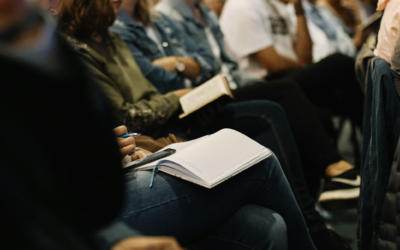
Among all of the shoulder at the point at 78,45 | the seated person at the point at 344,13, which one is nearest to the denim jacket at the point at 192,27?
the shoulder at the point at 78,45

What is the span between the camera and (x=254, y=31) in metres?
2.12

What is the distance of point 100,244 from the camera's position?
507 mm

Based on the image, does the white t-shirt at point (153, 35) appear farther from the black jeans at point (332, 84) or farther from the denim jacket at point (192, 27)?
the black jeans at point (332, 84)

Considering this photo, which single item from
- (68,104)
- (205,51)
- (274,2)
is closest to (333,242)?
(68,104)

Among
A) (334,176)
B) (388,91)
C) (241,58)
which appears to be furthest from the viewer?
(241,58)

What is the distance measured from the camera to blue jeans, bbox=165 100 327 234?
1.26m

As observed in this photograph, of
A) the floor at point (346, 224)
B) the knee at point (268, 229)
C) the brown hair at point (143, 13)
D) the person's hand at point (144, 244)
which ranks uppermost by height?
the brown hair at point (143, 13)

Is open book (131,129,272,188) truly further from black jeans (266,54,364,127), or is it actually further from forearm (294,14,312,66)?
forearm (294,14,312,66)

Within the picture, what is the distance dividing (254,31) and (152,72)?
81 centimetres

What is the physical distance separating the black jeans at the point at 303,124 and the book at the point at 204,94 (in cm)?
23

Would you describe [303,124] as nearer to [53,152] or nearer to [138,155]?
[138,155]

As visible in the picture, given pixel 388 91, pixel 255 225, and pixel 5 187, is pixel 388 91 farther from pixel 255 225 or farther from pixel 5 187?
pixel 5 187

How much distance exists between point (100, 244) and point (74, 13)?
0.90 m

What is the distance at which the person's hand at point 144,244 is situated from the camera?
518mm
